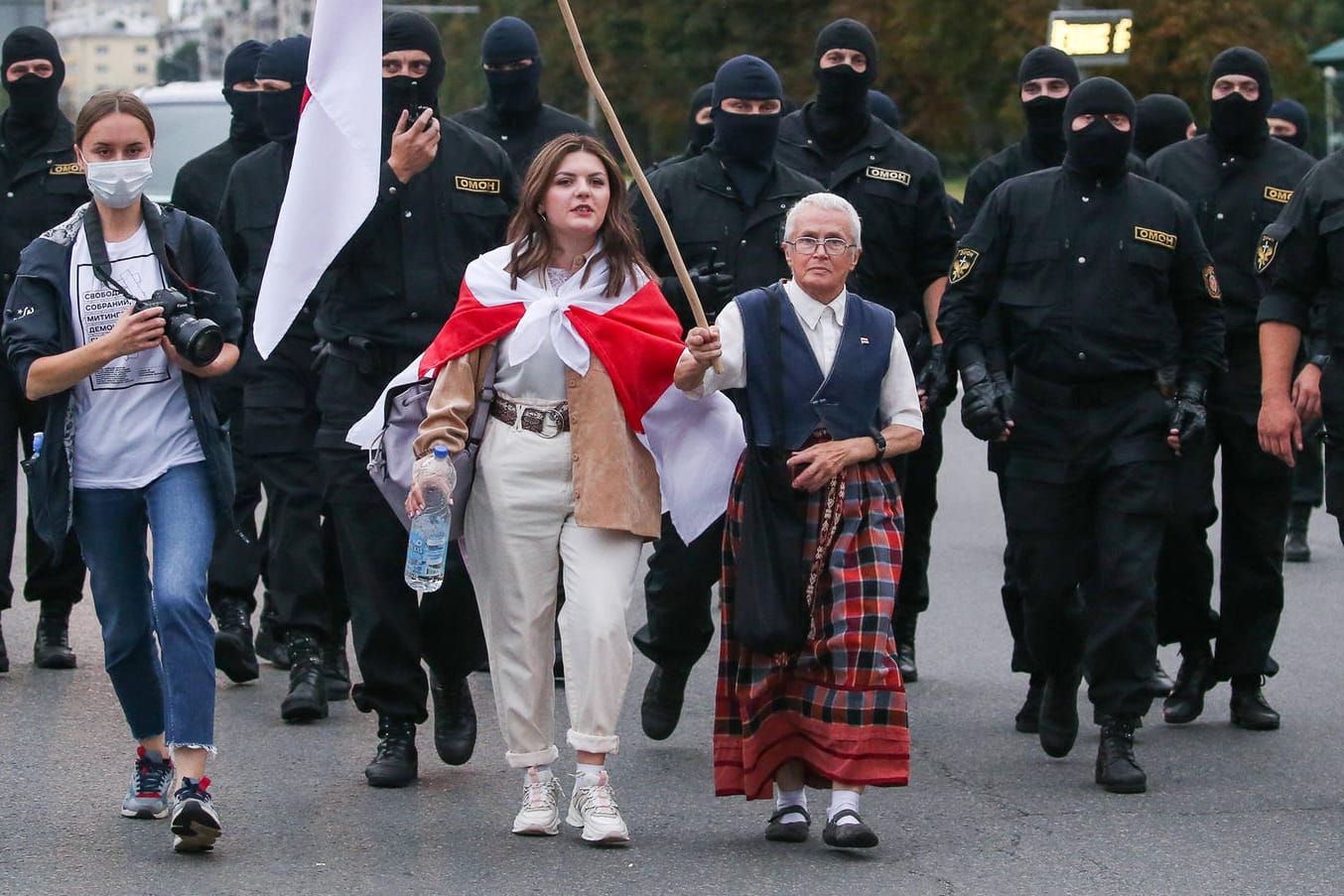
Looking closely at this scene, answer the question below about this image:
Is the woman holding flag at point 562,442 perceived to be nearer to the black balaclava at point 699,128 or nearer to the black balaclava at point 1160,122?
the black balaclava at point 1160,122

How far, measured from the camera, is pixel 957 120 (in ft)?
156

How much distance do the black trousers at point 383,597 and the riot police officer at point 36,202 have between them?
2247mm

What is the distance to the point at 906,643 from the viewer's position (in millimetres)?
9367

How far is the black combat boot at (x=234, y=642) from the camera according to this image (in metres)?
8.85

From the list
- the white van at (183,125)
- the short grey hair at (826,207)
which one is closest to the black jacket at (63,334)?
the short grey hair at (826,207)

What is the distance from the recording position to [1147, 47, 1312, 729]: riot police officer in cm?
836

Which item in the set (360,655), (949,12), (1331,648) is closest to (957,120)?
(949,12)

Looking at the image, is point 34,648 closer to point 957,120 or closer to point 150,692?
point 150,692

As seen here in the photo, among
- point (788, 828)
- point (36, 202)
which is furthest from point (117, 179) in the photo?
point (36, 202)

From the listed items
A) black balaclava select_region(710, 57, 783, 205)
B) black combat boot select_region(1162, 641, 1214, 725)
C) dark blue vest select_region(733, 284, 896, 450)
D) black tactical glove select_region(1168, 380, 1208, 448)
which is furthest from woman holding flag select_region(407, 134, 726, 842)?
black combat boot select_region(1162, 641, 1214, 725)

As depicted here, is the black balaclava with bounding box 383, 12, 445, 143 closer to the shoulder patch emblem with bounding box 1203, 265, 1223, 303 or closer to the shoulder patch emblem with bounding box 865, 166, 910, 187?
the shoulder patch emblem with bounding box 865, 166, 910, 187

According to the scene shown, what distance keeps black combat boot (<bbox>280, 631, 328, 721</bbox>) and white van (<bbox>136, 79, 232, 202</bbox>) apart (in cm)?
905

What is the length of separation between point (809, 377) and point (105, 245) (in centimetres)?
197

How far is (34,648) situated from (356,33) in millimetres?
3707
